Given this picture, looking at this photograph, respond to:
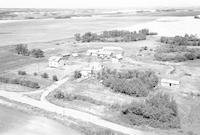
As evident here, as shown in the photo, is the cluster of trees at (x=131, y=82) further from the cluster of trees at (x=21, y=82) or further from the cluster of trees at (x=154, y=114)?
the cluster of trees at (x=21, y=82)

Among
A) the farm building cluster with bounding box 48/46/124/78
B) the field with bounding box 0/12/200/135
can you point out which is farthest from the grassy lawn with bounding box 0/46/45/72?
the farm building cluster with bounding box 48/46/124/78

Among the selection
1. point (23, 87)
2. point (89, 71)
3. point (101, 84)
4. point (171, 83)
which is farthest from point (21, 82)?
point (171, 83)

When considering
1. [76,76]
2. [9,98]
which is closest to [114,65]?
[76,76]

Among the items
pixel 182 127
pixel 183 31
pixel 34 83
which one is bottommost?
pixel 182 127

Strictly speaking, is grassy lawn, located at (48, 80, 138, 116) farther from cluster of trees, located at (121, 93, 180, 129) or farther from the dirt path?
cluster of trees, located at (121, 93, 180, 129)

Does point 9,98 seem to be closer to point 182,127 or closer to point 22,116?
point 22,116

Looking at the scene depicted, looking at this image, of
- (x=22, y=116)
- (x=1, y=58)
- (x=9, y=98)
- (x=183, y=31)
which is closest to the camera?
(x=22, y=116)
